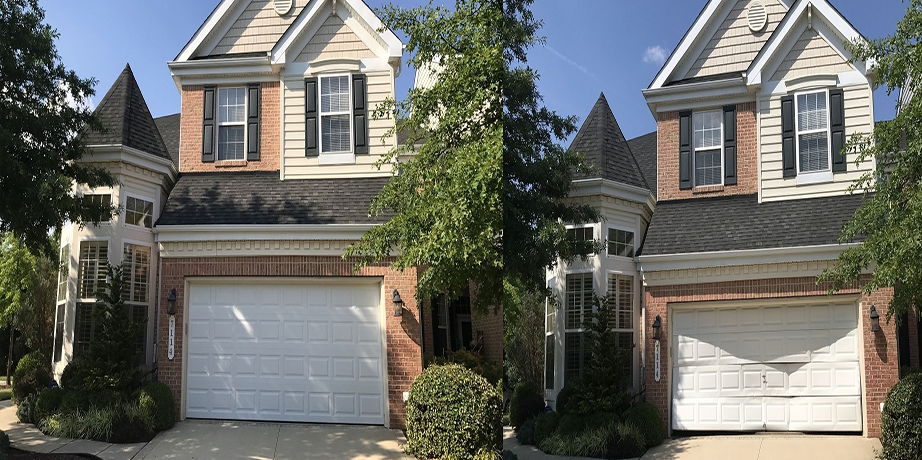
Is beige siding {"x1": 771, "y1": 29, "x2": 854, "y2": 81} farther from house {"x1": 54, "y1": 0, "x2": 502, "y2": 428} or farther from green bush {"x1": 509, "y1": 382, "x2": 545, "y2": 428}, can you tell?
house {"x1": 54, "y1": 0, "x2": 502, "y2": 428}

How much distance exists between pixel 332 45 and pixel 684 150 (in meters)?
5.29

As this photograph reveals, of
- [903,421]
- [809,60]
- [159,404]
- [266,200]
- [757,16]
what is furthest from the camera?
[266,200]

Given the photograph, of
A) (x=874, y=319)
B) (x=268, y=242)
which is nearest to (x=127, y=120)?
(x=268, y=242)

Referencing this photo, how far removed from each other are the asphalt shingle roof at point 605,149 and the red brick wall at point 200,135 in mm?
4834

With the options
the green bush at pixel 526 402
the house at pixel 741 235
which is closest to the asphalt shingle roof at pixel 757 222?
the house at pixel 741 235

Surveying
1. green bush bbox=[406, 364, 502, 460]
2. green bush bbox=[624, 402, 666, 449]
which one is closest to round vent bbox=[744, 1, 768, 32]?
green bush bbox=[624, 402, 666, 449]

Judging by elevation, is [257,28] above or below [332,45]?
above

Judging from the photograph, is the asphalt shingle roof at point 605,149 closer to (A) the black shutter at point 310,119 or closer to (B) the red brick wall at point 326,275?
(B) the red brick wall at point 326,275

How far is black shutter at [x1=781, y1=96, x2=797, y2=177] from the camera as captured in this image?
5542 mm

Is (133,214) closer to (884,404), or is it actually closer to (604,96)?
(604,96)

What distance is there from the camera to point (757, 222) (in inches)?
228

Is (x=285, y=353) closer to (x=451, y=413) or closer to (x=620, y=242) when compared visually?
(x=451, y=413)

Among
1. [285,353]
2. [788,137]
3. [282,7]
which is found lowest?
[285,353]

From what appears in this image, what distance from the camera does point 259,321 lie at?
8.36 metres
